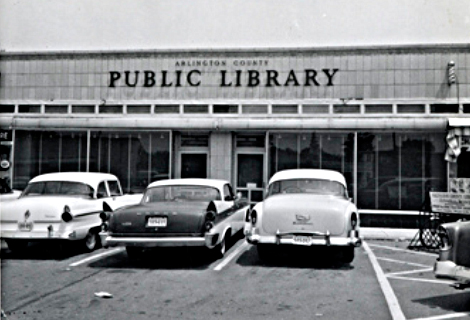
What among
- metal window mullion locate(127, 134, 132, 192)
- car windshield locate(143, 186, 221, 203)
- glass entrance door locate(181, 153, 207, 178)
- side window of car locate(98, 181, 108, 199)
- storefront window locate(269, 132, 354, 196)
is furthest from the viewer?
metal window mullion locate(127, 134, 132, 192)

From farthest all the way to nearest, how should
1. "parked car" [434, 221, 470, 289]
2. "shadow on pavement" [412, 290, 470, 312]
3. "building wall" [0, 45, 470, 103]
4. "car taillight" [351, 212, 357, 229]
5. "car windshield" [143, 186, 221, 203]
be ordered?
"building wall" [0, 45, 470, 103]
"car windshield" [143, 186, 221, 203]
"car taillight" [351, 212, 357, 229]
"shadow on pavement" [412, 290, 470, 312]
"parked car" [434, 221, 470, 289]

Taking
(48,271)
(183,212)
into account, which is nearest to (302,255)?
(183,212)

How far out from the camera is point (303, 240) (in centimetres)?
799

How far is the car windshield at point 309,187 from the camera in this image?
950 cm

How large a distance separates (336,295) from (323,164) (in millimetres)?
7948

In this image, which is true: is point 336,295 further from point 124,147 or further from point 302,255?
point 124,147

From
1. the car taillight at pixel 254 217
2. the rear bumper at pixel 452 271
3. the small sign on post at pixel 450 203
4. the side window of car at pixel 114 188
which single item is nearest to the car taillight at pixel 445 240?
the rear bumper at pixel 452 271

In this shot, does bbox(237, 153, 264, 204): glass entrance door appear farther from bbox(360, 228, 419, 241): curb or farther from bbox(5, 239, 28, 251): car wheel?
bbox(5, 239, 28, 251): car wheel

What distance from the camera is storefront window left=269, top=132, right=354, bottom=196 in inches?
551

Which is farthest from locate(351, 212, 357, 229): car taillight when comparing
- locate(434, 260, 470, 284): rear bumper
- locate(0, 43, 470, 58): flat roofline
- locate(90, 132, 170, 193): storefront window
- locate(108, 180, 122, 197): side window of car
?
locate(90, 132, 170, 193): storefront window

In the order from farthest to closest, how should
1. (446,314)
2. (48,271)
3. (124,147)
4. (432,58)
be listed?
1. (124,147)
2. (432,58)
3. (48,271)
4. (446,314)

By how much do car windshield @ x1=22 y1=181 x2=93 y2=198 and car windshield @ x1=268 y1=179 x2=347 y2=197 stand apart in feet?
12.5

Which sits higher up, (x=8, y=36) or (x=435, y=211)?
(x=8, y=36)

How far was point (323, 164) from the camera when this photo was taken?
46.4 feet
